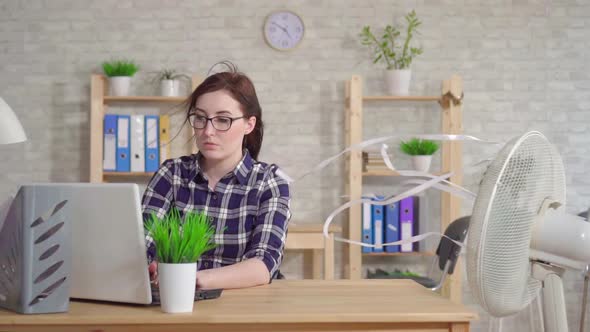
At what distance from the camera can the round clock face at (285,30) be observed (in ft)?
15.9

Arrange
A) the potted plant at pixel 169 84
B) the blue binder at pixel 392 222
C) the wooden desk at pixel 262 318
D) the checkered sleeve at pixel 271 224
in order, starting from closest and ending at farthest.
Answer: the wooden desk at pixel 262 318 < the checkered sleeve at pixel 271 224 < the blue binder at pixel 392 222 < the potted plant at pixel 169 84

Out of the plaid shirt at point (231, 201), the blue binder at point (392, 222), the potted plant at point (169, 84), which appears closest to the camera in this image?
the plaid shirt at point (231, 201)

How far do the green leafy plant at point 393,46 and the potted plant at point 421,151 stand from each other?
49 cm

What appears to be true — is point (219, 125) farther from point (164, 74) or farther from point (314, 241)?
point (164, 74)

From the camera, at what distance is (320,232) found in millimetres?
4363

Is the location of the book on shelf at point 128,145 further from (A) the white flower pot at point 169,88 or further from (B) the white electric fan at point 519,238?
(B) the white electric fan at point 519,238

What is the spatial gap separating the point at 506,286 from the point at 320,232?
3.05 m

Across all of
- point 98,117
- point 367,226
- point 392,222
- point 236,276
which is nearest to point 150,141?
point 98,117

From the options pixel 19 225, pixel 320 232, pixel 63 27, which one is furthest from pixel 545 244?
pixel 63 27

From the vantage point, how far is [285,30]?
4.86 meters

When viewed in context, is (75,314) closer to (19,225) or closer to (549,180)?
(19,225)

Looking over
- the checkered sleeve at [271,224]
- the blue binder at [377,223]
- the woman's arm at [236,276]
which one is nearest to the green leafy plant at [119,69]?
the blue binder at [377,223]

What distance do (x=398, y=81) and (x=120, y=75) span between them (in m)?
1.70

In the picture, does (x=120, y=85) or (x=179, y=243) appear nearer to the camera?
(x=179, y=243)
